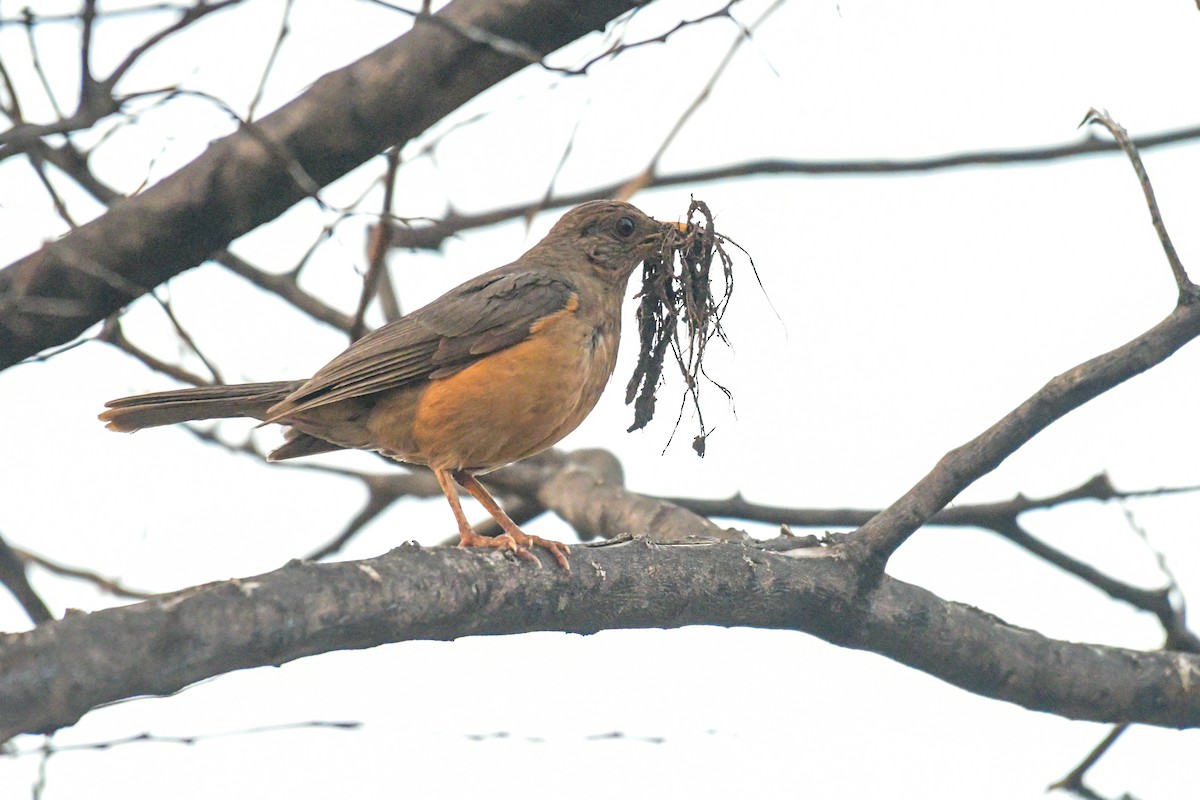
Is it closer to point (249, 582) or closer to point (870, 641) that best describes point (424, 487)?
point (870, 641)

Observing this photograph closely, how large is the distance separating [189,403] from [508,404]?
1.49m

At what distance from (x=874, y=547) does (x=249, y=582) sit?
2233 millimetres

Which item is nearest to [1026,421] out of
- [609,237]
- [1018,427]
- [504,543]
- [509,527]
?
[1018,427]

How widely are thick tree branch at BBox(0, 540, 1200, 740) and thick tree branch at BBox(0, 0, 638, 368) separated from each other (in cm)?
133

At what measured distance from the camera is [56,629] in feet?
9.68

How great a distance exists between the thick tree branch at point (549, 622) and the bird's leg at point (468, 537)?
0.79ft

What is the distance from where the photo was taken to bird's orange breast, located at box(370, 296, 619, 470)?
550 cm

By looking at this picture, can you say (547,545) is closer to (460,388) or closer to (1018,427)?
(460,388)

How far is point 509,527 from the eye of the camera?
531 centimetres

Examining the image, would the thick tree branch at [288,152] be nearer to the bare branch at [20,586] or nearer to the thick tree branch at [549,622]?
the bare branch at [20,586]

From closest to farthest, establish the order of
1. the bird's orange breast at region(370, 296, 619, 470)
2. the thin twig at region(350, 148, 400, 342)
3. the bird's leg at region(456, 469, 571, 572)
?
the bird's leg at region(456, 469, 571, 572), the thin twig at region(350, 148, 400, 342), the bird's orange breast at region(370, 296, 619, 470)

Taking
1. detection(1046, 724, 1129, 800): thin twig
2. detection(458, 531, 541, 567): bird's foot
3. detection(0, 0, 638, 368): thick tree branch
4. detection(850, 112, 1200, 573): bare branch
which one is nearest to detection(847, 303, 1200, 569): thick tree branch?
detection(850, 112, 1200, 573): bare branch

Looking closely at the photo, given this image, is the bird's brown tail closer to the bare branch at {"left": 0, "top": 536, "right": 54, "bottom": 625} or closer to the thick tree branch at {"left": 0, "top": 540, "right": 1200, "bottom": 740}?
the bare branch at {"left": 0, "top": 536, "right": 54, "bottom": 625}

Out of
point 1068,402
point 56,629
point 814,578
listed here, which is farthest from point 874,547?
point 56,629
